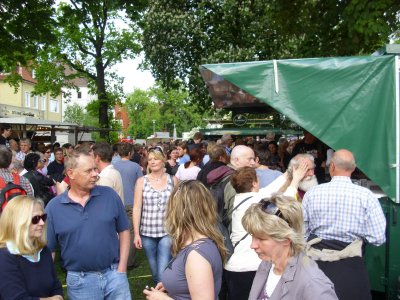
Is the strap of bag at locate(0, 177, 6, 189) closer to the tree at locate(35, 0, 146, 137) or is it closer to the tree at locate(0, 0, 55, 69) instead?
the tree at locate(0, 0, 55, 69)

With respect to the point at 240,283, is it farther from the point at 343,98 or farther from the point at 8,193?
the point at 8,193

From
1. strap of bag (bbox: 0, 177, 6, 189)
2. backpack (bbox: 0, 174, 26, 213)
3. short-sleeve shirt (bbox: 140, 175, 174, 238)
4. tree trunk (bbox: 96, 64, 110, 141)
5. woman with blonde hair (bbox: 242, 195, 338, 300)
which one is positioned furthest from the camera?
tree trunk (bbox: 96, 64, 110, 141)

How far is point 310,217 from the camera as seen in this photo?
13.0 ft

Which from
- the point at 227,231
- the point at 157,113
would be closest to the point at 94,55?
the point at 227,231

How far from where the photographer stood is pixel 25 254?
3.01 m

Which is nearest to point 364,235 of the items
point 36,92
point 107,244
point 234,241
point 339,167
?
point 339,167

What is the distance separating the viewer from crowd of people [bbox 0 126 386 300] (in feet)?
8.39

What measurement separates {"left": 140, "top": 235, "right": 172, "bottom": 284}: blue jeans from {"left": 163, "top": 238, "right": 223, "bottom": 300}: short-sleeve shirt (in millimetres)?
2611

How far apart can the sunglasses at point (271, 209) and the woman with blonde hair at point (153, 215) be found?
2.84 meters

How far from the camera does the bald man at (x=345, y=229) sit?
12.4 ft

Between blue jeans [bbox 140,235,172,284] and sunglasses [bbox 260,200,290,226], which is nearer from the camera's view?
sunglasses [bbox 260,200,290,226]

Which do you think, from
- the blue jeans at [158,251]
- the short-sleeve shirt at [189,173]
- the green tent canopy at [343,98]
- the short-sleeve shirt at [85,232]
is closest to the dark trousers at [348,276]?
the green tent canopy at [343,98]

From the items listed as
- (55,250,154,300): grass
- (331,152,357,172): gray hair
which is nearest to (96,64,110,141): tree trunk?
(55,250,154,300): grass

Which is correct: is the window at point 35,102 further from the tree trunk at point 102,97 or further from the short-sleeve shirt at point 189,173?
the short-sleeve shirt at point 189,173
